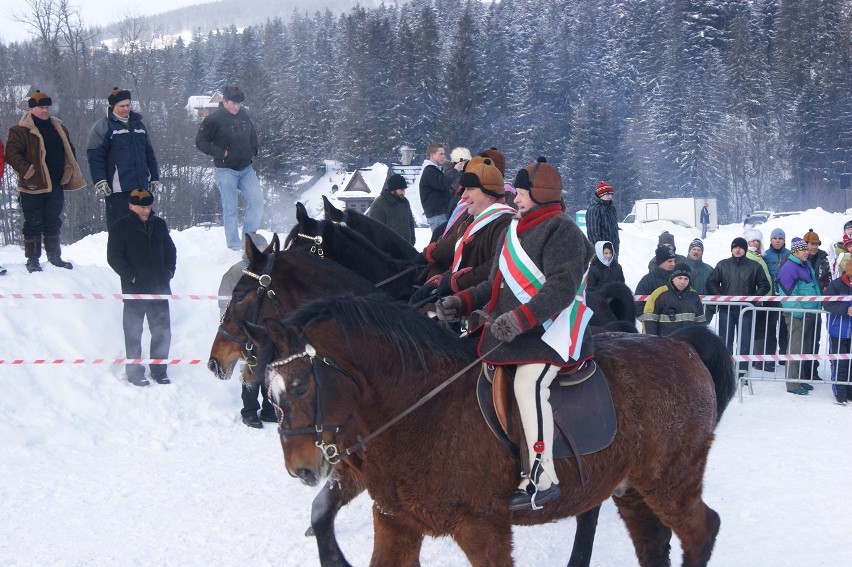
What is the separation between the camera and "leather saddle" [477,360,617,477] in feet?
12.5

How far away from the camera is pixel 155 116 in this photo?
45.1m

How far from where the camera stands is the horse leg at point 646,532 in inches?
190

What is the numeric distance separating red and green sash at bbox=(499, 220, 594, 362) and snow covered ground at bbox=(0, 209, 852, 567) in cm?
219

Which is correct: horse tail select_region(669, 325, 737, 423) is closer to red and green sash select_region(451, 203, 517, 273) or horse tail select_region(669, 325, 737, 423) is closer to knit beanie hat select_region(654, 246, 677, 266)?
red and green sash select_region(451, 203, 517, 273)

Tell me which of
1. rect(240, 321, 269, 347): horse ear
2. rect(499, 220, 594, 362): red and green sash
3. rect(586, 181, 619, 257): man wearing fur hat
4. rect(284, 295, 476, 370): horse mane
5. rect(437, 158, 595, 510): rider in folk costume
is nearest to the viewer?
rect(240, 321, 269, 347): horse ear

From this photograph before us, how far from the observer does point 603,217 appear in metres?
10.4

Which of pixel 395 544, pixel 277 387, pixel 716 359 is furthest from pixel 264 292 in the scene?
pixel 716 359

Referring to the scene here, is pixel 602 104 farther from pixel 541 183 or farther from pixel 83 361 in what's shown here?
pixel 541 183

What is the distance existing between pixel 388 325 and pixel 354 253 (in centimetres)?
258

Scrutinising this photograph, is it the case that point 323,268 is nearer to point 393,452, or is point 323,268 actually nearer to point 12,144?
point 393,452

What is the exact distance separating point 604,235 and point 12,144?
7474mm

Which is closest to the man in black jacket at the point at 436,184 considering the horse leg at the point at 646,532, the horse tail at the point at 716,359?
the horse tail at the point at 716,359

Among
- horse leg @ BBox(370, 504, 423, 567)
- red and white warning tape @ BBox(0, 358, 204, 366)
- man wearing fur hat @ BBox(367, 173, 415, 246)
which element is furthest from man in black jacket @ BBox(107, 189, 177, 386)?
horse leg @ BBox(370, 504, 423, 567)

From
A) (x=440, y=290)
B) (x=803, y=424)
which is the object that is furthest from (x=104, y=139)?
(x=803, y=424)
